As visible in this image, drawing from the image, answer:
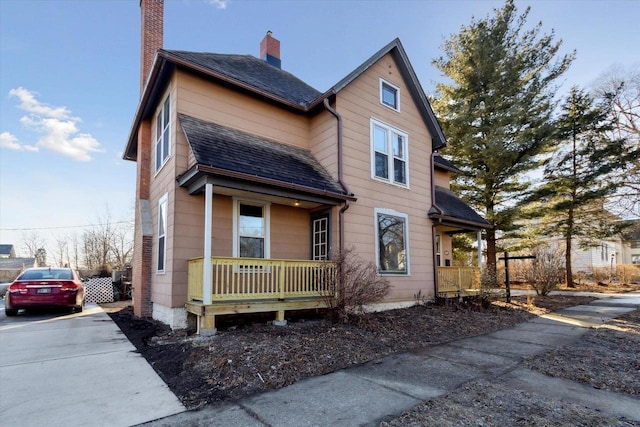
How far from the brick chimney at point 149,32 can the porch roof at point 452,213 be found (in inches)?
400

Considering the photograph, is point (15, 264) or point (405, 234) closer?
point (405, 234)

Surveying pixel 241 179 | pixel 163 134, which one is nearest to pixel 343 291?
pixel 241 179

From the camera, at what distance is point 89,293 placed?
1463 centimetres

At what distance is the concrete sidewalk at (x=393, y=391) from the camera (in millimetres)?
3449

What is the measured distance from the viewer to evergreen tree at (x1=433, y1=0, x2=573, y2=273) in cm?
1686

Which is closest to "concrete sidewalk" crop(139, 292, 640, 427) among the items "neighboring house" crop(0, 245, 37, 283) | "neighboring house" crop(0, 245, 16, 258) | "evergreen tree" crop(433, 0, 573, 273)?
"evergreen tree" crop(433, 0, 573, 273)

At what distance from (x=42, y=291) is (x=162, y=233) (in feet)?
14.7

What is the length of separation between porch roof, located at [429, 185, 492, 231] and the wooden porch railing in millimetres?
1629

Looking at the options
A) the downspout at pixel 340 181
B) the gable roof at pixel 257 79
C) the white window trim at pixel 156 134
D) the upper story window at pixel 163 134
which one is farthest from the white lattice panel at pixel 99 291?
the downspout at pixel 340 181

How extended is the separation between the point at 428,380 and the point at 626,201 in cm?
2368

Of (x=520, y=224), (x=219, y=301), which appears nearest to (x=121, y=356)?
(x=219, y=301)

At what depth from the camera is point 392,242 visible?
33.9 ft

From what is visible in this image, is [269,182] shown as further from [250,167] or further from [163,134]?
[163,134]

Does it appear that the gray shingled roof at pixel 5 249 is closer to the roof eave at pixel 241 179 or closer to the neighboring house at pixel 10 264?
the neighboring house at pixel 10 264
